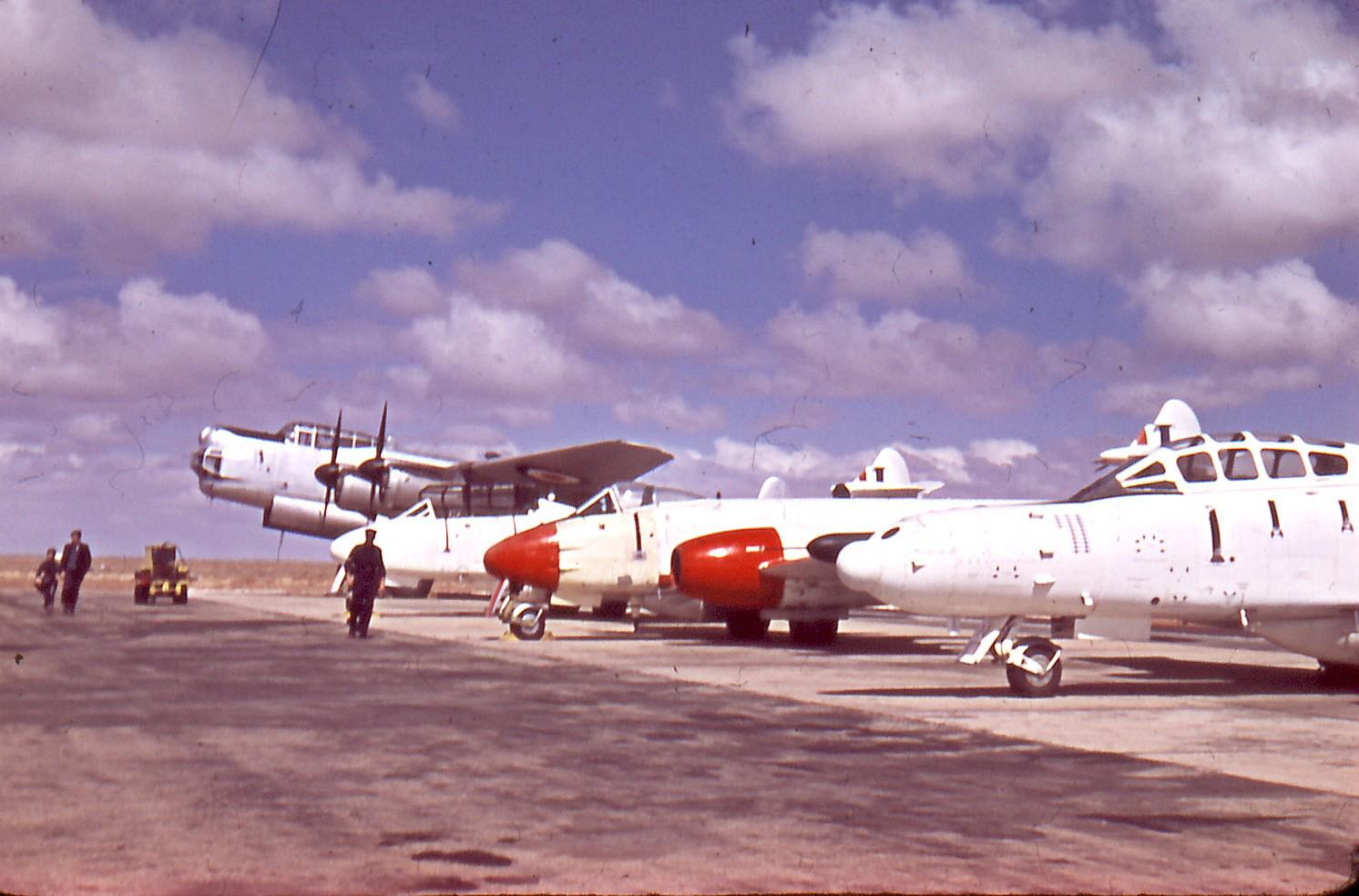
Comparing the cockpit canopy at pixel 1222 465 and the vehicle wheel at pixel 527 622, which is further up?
the cockpit canopy at pixel 1222 465

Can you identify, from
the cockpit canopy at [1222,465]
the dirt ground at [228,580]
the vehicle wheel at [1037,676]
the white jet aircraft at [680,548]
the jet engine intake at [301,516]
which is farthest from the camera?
the dirt ground at [228,580]

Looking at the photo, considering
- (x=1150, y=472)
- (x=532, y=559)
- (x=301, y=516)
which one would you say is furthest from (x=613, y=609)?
(x=1150, y=472)

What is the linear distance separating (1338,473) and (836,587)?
304 inches

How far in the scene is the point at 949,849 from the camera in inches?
228

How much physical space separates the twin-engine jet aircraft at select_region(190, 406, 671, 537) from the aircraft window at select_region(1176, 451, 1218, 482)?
65.6ft

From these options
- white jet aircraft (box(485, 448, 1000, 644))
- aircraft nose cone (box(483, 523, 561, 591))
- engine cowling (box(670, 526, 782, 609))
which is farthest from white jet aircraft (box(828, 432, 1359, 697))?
aircraft nose cone (box(483, 523, 561, 591))

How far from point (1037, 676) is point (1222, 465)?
9.16 ft

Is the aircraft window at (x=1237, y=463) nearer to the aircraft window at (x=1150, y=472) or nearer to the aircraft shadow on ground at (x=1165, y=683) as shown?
the aircraft window at (x=1150, y=472)

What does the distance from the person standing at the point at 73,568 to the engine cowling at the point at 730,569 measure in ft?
53.7

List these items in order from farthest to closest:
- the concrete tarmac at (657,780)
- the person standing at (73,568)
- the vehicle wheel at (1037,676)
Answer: the person standing at (73,568) < the vehicle wheel at (1037,676) < the concrete tarmac at (657,780)

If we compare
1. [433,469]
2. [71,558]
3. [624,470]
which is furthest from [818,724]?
[433,469]

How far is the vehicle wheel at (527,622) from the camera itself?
22.2m

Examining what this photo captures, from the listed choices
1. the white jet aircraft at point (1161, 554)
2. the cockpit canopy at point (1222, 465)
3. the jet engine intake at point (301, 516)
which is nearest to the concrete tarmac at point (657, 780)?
the white jet aircraft at point (1161, 554)

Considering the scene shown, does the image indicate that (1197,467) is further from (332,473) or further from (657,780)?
(332,473)
